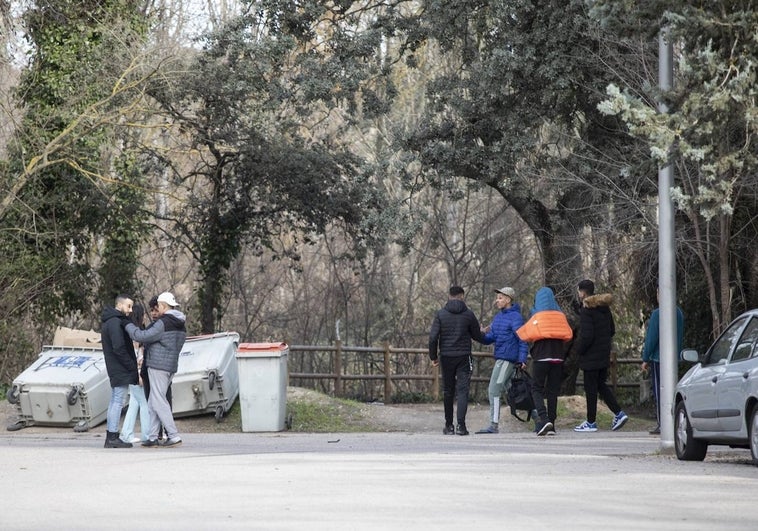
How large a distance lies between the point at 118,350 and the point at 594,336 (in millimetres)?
7037

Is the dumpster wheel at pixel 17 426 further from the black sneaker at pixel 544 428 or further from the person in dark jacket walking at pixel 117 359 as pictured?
the black sneaker at pixel 544 428

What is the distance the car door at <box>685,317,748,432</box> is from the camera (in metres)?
13.0

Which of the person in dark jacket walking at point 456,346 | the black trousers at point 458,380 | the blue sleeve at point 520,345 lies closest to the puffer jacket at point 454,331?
the person in dark jacket walking at point 456,346

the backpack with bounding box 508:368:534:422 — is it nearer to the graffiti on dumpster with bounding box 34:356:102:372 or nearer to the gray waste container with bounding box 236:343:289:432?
the gray waste container with bounding box 236:343:289:432

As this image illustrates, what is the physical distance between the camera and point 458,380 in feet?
61.3

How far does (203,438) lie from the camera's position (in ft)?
60.6

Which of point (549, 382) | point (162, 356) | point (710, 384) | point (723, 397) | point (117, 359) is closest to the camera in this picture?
point (723, 397)

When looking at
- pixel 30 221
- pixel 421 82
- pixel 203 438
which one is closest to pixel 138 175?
pixel 30 221

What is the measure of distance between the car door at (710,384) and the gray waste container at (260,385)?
740 centimetres

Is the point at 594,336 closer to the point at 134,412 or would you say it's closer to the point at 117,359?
the point at 134,412

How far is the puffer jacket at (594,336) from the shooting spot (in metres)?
19.6

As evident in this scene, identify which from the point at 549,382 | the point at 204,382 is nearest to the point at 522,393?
the point at 549,382

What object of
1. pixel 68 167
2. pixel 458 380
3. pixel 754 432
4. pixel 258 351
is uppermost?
pixel 68 167

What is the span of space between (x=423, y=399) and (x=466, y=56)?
878 cm
